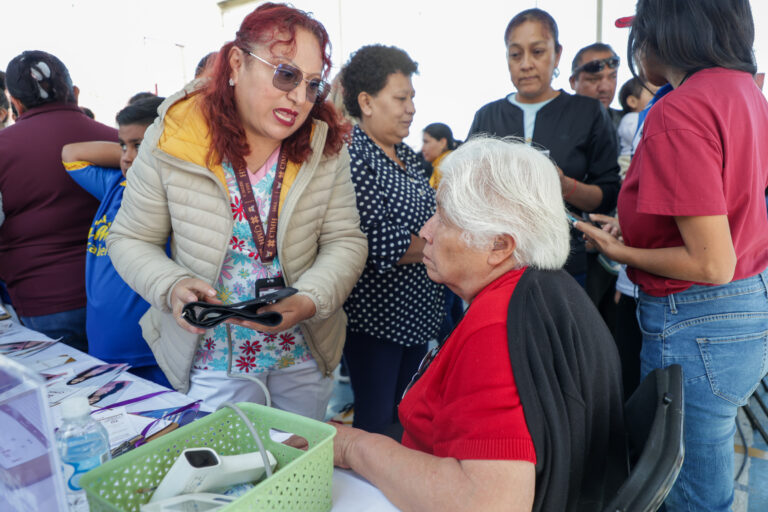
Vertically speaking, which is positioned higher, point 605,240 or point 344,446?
point 605,240

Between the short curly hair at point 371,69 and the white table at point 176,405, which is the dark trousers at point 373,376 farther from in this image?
the short curly hair at point 371,69

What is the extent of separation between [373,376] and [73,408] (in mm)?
1357

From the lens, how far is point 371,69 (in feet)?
7.48

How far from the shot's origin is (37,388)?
568mm

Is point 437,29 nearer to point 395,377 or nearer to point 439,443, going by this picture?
point 395,377

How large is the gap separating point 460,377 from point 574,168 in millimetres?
1796

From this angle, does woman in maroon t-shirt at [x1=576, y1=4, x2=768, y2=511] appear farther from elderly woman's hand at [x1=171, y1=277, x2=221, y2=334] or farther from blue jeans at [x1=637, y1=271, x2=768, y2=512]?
elderly woman's hand at [x1=171, y1=277, x2=221, y2=334]

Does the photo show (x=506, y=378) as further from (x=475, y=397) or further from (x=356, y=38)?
(x=356, y=38)

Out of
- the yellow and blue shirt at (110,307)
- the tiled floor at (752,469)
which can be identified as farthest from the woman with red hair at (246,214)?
the tiled floor at (752,469)

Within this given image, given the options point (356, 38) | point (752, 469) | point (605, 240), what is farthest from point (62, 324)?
point (356, 38)

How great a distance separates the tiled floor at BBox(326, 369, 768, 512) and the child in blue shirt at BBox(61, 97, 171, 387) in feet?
5.19

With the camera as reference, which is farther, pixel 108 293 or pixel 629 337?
pixel 629 337

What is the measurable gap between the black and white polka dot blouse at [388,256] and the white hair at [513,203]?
2.57 ft

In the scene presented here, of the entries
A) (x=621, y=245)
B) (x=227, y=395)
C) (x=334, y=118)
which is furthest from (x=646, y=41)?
(x=227, y=395)
